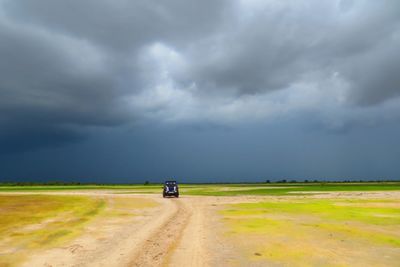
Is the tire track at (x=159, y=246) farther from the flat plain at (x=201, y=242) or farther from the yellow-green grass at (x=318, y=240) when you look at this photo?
the yellow-green grass at (x=318, y=240)

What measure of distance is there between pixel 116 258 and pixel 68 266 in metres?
1.79

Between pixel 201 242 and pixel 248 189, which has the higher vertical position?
pixel 248 189

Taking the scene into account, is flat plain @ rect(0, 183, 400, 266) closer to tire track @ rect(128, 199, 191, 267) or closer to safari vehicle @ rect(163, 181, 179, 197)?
tire track @ rect(128, 199, 191, 267)

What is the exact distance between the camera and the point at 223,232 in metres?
22.0

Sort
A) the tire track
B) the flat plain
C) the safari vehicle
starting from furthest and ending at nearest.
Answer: the safari vehicle < the flat plain < the tire track

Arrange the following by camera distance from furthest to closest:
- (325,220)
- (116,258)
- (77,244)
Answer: (325,220) < (77,244) < (116,258)

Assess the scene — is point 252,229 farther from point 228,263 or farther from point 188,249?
point 228,263

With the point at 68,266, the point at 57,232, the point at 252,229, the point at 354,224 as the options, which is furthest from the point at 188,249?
the point at 354,224

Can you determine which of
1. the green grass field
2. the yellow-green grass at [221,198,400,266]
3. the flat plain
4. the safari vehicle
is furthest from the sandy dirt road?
the green grass field

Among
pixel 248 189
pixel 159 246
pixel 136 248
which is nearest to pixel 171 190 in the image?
pixel 248 189

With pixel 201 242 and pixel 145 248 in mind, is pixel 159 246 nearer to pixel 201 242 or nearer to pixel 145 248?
pixel 145 248

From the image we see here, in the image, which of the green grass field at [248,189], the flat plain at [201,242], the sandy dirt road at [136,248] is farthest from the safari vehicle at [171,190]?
the sandy dirt road at [136,248]

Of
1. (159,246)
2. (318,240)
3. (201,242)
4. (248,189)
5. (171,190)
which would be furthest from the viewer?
(248,189)

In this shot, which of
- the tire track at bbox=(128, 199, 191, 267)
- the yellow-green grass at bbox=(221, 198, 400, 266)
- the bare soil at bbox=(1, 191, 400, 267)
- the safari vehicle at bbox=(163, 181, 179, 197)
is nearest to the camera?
the tire track at bbox=(128, 199, 191, 267)
